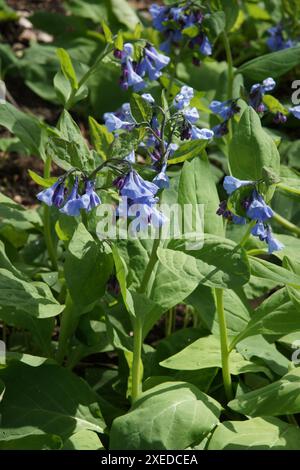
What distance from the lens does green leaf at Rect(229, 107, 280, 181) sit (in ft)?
7.45

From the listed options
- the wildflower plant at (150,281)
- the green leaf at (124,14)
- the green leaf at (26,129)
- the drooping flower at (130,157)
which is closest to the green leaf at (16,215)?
the wildflower plant at (150,281)

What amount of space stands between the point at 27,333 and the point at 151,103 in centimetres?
104

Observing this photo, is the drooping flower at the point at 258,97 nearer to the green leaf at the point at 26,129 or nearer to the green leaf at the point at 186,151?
the green leaf at the point at 186,151

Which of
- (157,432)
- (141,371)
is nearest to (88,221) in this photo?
(141,371)

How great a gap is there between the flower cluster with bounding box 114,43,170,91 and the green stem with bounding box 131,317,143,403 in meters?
0.82

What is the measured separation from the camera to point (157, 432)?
6.90 ft

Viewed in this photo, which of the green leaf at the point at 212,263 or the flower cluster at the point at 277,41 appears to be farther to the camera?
the flower cluster at the point at 277,41

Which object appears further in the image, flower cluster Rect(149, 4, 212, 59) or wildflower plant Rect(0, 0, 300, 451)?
flower cluster Rect(149, 4, 212, 59)

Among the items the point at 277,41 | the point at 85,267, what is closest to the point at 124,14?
the point at 277,41

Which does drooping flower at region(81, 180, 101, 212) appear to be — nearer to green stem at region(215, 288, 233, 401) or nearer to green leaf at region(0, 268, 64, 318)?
green leaf at region(0, 268, 64, 318)

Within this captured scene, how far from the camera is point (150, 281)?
239 centimetres

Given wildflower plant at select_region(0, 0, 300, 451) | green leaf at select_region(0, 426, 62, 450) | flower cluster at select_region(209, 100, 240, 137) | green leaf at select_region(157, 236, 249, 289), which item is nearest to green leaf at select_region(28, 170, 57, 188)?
wildflower plant at select_region(0, 0, 300, 451)

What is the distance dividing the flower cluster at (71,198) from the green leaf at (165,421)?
23.1 inches

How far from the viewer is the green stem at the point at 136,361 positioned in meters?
2.26
